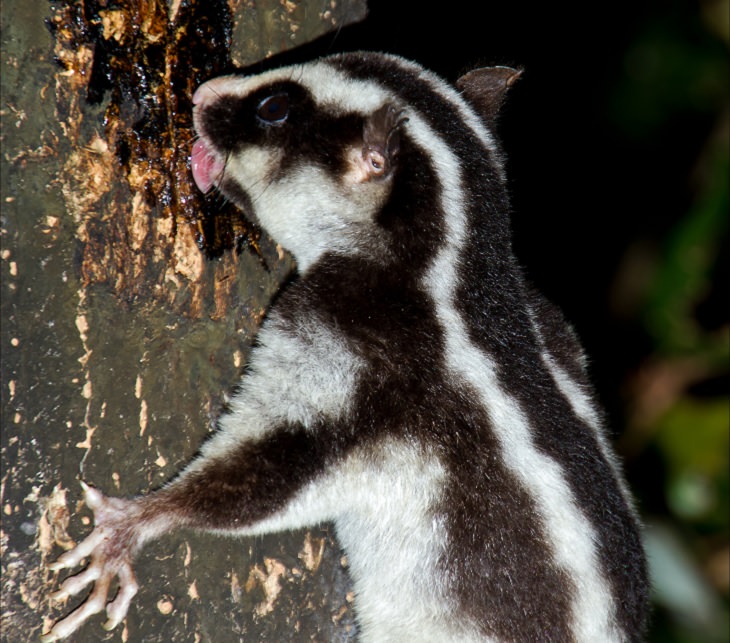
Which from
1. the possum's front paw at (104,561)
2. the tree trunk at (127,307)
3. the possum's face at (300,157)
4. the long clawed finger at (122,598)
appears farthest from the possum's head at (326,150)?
the long clawed finger at (122,598)

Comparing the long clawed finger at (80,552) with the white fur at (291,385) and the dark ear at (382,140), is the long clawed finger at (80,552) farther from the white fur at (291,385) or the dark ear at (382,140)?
the dark ear at (382,140)

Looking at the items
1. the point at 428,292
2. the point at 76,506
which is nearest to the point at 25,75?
the point at 76,506

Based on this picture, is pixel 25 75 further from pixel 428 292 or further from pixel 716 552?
pixel 716 552

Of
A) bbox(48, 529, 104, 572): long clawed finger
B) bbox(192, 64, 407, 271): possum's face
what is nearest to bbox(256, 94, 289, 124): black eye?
bbox(192, 64, 407, 271): possum's face

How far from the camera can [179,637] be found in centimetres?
289

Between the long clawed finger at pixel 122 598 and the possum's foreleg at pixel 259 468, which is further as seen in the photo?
the possum's foreleg at pixel 259 468

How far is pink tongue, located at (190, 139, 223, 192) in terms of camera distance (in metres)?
3.15

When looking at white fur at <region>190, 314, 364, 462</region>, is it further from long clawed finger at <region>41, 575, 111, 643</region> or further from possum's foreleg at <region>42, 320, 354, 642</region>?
long clawed finger at <region>41, 575, 111, 643</region>

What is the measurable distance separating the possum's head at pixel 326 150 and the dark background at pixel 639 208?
1.00 ft

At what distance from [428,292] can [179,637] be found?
4.35 feet

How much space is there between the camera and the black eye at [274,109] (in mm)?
3355

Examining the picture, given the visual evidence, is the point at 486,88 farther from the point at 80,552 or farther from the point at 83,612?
the point at 83,612

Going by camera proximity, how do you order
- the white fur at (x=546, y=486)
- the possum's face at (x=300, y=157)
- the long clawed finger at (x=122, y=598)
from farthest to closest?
the possum's face at (x=300, y=157)
the white fur at (x=546, y=486)
the long clawed finger at (x=122, y=598)

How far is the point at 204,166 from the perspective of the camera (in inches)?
126
